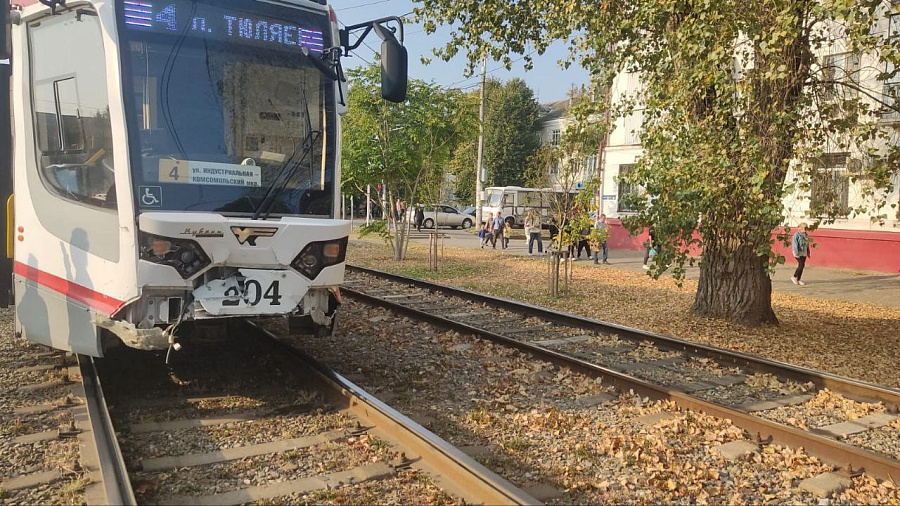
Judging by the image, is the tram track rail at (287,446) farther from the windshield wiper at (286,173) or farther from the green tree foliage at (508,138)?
the green tree foliage at (508,138)

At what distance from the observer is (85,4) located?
5375mm

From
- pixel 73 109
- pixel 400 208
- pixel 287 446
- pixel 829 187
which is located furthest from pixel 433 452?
pixel 400 208

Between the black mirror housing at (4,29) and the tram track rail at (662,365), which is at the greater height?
the black mirror housing at (4,29)

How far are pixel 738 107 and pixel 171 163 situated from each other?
236 inches

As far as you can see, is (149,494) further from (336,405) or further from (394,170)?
(394,170)

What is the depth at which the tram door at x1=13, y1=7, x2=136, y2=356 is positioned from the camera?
5281mm

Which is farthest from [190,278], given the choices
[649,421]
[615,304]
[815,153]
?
[615,304]

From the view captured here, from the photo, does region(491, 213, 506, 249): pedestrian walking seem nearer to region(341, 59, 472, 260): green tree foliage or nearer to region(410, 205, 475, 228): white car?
region(341, 59, 472, 260): green tree foliage

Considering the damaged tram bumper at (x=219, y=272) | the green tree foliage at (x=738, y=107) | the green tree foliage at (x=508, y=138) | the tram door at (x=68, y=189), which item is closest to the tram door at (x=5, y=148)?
the tram door at (x=68, y=189)

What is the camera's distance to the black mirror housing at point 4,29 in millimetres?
6129

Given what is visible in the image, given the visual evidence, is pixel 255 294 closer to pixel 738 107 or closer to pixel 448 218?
pixel 738 107

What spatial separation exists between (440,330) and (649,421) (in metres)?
3.99

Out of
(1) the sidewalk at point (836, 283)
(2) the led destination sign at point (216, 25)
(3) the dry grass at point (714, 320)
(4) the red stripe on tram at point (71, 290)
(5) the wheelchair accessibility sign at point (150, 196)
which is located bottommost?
(1) the sidewalk at point (836, 283)

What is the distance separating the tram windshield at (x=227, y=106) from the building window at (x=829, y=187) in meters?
5.43
